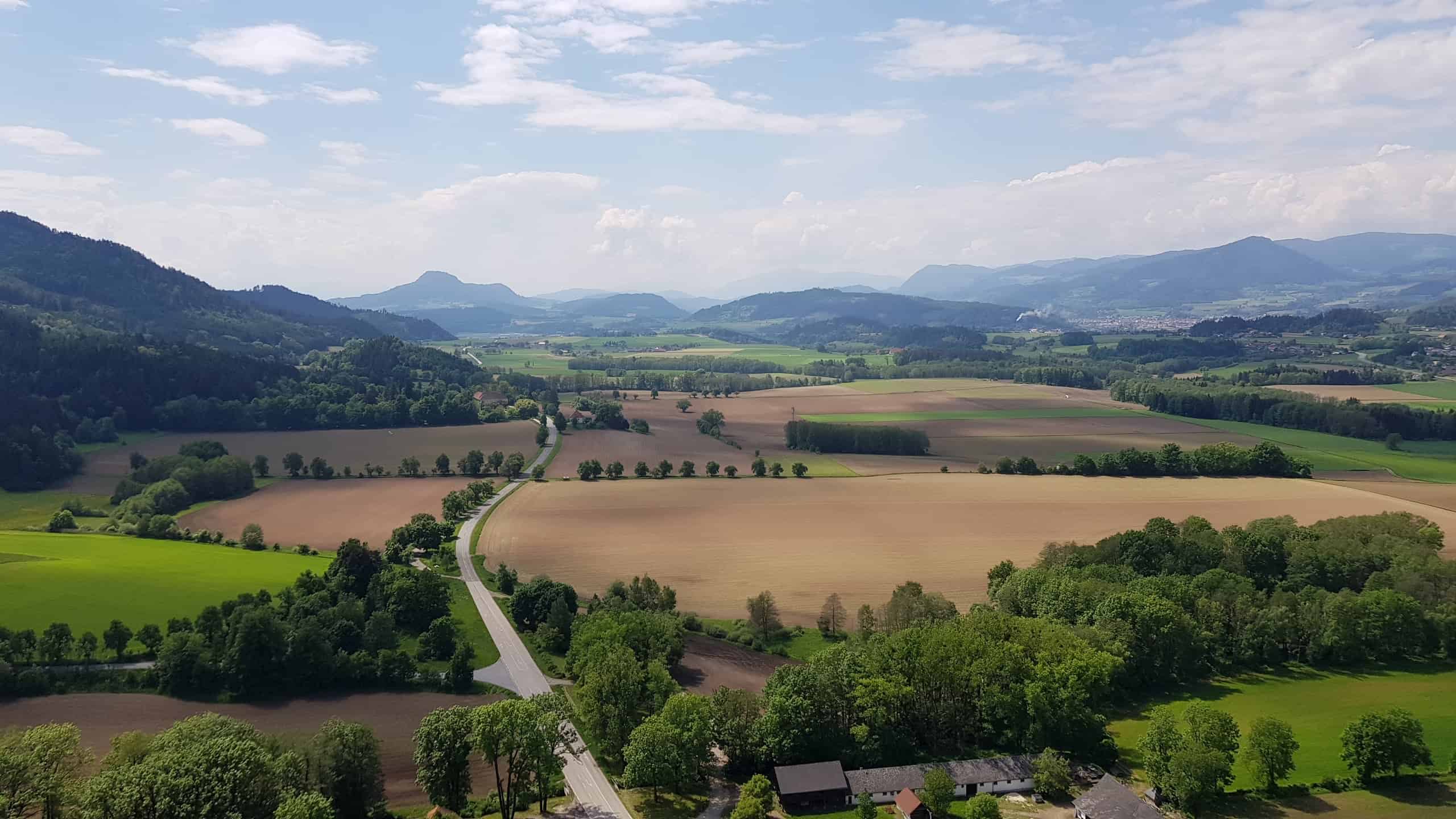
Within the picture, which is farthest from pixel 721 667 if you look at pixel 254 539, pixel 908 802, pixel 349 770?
pixel 254 539

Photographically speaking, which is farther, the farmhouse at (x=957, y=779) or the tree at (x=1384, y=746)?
the farmhouse at (x=957, y=779)

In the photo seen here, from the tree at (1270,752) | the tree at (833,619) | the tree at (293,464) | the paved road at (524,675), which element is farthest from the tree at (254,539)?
the tree at (1270,752)

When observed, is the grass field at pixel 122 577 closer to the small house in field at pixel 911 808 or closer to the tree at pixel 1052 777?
the small house in field at pixel 911 808

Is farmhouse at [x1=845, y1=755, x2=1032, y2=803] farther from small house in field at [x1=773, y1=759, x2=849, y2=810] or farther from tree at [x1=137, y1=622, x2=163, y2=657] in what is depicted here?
tree at [x1=137, y1=622, x2=163, y2=657]

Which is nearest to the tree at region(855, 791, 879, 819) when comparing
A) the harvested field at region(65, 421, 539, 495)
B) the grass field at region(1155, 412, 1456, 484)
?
the harvested field at region(65, 421, 539, 495)

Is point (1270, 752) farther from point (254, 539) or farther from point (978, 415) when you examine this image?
point (978, 415)

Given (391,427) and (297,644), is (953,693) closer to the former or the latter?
(297,644)
